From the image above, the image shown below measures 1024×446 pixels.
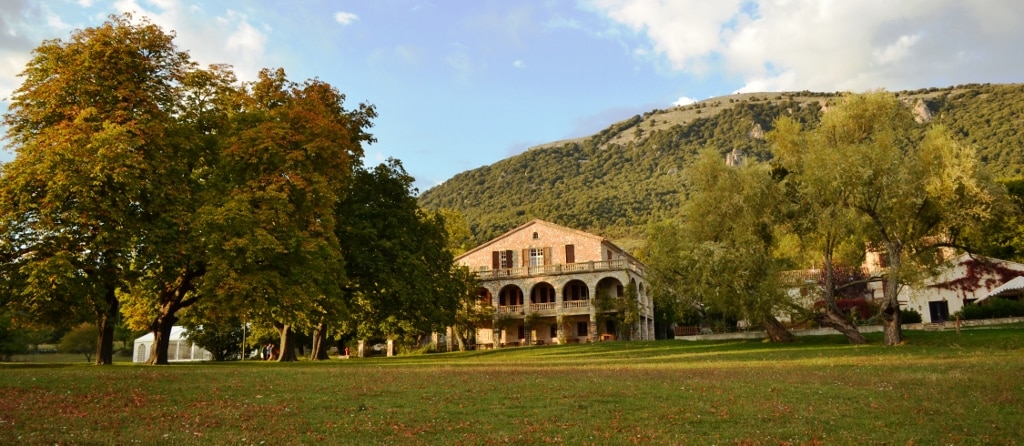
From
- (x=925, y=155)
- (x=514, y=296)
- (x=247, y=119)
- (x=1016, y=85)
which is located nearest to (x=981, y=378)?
(x=925, y=155)

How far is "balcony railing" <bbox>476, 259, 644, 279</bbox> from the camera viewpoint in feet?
164

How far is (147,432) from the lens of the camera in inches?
332

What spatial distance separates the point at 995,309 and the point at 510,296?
31741 millimetres

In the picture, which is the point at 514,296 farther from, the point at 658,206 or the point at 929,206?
the point at 658,206

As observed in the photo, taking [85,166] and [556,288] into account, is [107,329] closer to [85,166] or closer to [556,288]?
[85,166]

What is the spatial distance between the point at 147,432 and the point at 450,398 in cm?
520

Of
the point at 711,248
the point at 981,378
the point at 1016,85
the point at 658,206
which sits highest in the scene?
the point at 1016,85

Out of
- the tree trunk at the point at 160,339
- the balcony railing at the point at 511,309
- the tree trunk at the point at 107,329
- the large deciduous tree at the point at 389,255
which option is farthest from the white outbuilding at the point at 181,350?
the tree trunk at the point at 107,329

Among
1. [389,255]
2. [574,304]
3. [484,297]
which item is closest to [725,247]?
[389,255]

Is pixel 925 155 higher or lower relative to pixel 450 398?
higher

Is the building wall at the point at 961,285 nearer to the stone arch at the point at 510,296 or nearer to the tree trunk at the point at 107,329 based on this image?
the stone arch at the point at 510,296

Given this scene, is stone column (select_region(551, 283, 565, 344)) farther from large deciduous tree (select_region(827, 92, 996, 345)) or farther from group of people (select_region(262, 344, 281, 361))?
large deciduous tree (select_region(827, 92, 996, 345))

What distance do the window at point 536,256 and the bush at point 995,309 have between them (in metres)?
27.3

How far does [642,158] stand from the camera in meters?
133
